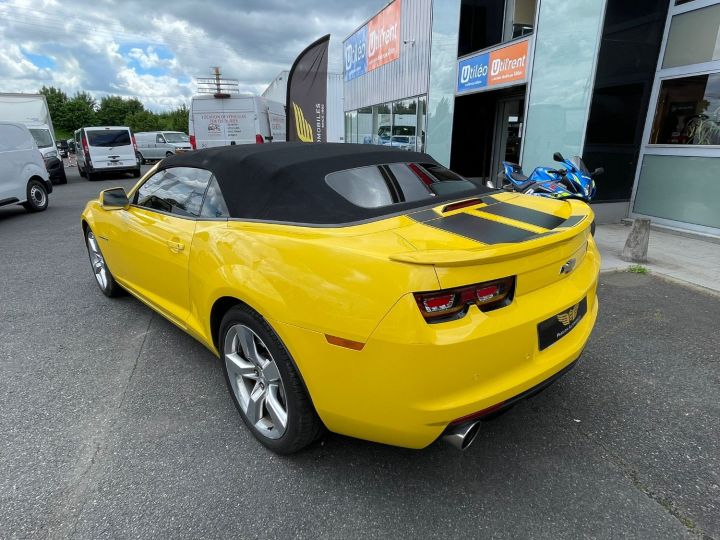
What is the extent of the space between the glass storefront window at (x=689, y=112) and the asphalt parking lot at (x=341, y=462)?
464cm

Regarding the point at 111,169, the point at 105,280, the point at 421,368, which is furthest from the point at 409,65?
the point at 111,169

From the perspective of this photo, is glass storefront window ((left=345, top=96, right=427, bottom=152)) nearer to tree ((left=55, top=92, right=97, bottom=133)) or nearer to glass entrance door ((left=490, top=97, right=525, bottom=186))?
glass entrance door ((left=490, top=97, right=525, bottom=186))

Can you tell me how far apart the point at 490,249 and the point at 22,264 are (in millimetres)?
6417

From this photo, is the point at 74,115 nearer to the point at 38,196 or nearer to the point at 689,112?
the point at 38,196

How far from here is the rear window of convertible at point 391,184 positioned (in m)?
2.30

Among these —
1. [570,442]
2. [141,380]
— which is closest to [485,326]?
[570,442]

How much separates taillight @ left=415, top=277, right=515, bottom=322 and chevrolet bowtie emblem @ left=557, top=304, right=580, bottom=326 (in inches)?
14.5

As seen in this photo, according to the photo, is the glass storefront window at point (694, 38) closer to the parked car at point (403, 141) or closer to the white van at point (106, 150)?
the parked car at point (403, 141)

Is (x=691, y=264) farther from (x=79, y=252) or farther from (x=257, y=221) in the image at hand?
(x=79, y=252)

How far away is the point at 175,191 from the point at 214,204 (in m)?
0.65

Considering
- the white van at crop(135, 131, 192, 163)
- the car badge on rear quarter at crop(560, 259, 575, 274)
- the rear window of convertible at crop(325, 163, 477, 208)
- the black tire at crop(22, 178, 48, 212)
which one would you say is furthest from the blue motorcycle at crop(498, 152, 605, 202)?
the white van at crop(135, 131, 192, 163)

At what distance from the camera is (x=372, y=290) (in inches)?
64.6

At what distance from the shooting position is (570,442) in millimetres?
2277

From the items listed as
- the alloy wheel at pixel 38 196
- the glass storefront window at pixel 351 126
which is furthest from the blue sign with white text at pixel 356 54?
the alloy wheel at pixel 38 196
